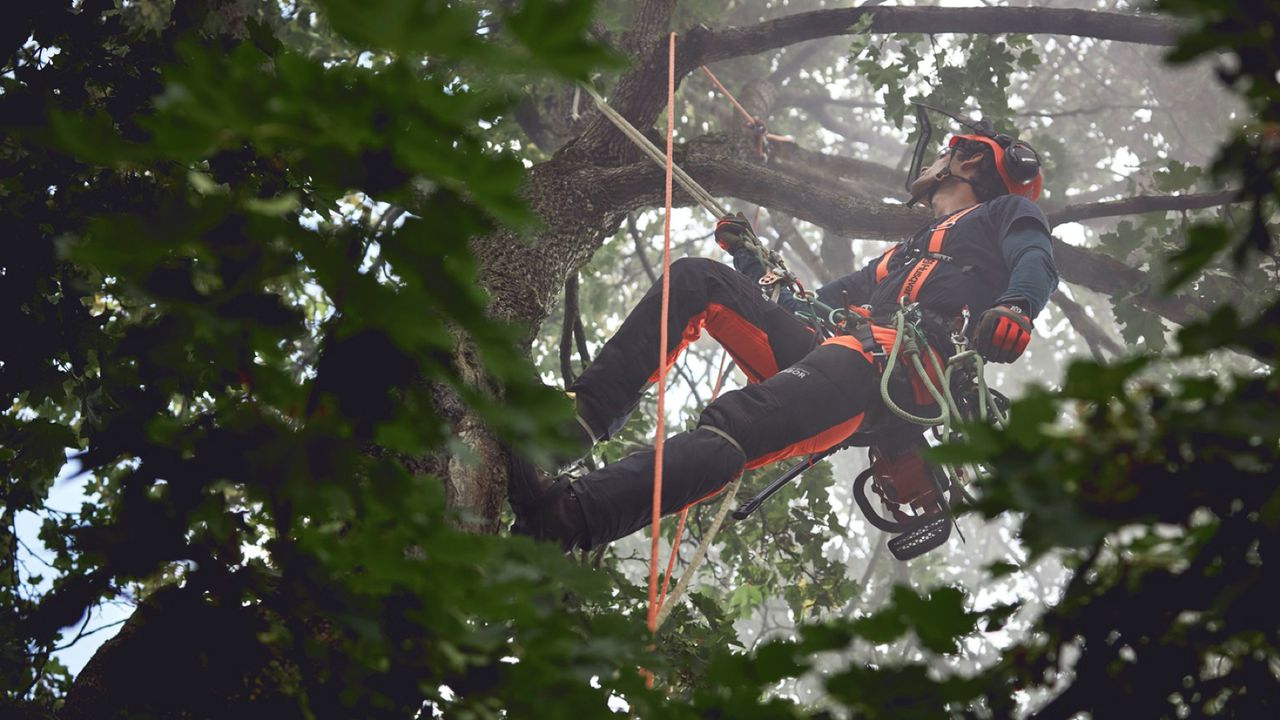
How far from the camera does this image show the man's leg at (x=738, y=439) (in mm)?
2545

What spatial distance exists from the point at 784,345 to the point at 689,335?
378mm

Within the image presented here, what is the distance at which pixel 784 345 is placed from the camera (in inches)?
140

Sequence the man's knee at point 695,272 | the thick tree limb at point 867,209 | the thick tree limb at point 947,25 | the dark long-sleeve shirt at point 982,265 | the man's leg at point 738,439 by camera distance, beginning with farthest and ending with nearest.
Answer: the thick tree limb at point 947,25 < the thick tree limb at point 867,209 < the dark long-sleeve shirt at point 982,265 < the man's knee at point 695,272 < the man's leg at point 738,439

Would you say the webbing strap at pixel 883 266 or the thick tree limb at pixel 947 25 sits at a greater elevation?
the thick tree limb at pixel 947 25

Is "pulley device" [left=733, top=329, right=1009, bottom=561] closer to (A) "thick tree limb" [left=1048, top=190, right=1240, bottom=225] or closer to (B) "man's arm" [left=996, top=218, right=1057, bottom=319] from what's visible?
(B) "man's arm" [left=996, top=218, right=1057, bottom=319]

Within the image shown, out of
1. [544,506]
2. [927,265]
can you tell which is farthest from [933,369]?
[544,506]

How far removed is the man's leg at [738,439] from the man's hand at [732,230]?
2.48 ft

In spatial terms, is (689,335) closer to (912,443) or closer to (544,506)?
(912,443)

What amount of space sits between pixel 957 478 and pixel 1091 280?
2.17m

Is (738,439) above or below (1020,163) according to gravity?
below

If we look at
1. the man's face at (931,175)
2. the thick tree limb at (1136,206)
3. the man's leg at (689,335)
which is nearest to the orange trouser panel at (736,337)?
the man's leg at (689,335)

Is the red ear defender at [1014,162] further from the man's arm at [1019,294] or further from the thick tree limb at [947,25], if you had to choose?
the man's arm at [1019,294]

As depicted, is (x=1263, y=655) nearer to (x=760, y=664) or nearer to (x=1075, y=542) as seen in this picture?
(x=1075, y=542)

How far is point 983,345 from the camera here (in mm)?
3254
